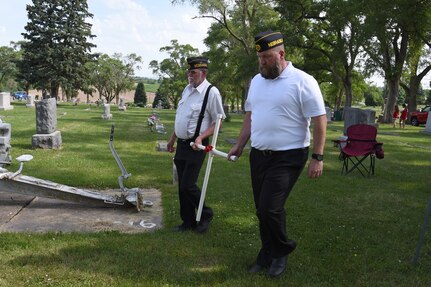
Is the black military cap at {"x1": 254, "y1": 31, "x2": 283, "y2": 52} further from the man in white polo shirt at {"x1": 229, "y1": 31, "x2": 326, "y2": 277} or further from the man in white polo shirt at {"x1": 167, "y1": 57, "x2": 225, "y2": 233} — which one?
the man in white polo shirt at {"x1": 167, "y1": 57, "x2": 225, "y2": 233}

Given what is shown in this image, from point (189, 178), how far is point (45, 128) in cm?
798

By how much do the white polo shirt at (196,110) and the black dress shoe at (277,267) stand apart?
5.31 ft

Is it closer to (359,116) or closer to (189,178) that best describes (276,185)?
(189,178)

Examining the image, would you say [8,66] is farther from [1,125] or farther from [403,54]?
[1,125]

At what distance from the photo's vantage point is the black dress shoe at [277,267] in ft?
12.3

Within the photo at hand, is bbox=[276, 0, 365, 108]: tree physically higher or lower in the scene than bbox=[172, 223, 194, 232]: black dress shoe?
higher

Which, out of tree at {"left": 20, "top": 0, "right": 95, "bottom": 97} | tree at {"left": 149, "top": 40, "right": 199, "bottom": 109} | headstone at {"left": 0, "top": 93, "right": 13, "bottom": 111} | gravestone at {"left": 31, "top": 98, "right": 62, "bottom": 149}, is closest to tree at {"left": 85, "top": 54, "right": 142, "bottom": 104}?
tree at {"left": 149, "top": 40, "right": 199, "bottom": 109}

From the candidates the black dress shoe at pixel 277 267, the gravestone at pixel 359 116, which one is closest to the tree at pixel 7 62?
the gravestone at pixel 359 116

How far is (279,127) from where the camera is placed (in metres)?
3.59

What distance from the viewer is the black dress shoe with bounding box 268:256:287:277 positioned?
376 centimetres

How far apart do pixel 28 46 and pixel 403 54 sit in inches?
1377

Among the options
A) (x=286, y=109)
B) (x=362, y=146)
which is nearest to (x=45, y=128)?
(x=362, y=146)

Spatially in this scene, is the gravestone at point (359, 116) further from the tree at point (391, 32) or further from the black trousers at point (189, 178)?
the tree at point (391, 32)

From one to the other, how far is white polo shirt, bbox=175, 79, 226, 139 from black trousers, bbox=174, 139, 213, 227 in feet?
0.45
